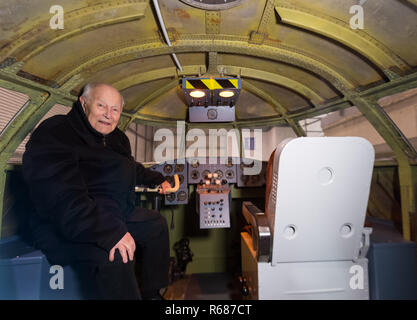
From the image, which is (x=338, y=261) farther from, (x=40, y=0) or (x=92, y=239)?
(x=40, y=0)

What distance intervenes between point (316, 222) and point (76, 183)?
1336 millimetres

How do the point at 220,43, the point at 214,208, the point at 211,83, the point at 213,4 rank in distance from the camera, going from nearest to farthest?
the point at 213,4
the point at 220,43
the point at 211,83
the point at 214,208

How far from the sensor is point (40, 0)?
4.31 ft

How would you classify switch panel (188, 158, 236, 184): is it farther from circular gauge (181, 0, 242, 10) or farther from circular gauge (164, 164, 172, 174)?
circular gauge (181, 0, 242, 10)

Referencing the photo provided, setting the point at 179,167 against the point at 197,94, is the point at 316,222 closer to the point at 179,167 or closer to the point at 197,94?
the point at 197,94

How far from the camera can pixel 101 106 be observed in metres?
1.33

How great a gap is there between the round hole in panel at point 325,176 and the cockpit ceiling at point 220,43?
1.26 m

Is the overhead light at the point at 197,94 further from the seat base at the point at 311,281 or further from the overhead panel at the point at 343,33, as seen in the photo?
the seat base at the point at 311,281

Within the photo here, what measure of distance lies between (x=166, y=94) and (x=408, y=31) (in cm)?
266

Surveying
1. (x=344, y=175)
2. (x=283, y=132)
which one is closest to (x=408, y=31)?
(x=344, y=175)

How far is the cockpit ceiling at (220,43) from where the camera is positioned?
4.84 ft

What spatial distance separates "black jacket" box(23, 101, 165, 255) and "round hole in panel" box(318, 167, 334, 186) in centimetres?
113

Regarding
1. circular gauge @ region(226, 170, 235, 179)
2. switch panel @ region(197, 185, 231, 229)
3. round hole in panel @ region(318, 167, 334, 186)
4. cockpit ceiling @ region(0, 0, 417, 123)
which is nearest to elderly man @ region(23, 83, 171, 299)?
cockpit ceiling @ region(0, 0, 417, 123)

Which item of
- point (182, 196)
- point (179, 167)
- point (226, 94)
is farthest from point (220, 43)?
point (182, 196)
